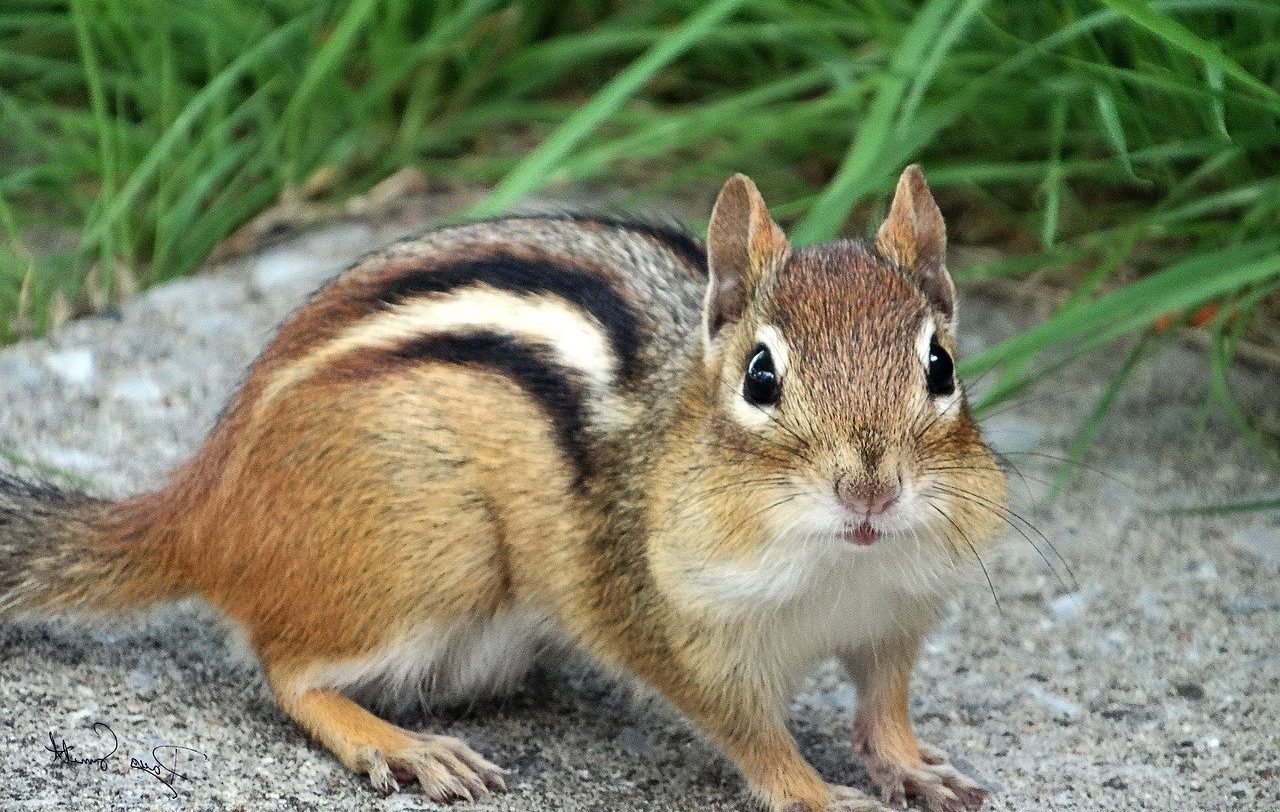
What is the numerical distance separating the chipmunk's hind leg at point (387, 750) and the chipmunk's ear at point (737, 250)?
0.84 meters

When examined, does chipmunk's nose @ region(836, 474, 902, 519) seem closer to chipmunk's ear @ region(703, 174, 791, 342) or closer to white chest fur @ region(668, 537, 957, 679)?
white chest fur @ region(668, 537, 957, 679)

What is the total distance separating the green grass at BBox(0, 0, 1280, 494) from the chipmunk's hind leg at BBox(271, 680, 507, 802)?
1110 mm

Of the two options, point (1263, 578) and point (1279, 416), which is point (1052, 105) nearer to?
point (1279, 416)

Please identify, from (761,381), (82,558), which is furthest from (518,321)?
(82,558)

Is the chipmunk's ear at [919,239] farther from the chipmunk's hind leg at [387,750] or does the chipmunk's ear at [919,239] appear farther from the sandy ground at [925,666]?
the chipmunk's hind leg at [387,750]

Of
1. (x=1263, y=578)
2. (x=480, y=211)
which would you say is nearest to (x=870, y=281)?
(x=480, y=211)

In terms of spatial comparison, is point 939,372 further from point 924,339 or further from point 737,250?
point 737,250

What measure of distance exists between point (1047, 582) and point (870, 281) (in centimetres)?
139

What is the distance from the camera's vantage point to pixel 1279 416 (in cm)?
453

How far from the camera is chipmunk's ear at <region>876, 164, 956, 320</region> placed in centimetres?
307

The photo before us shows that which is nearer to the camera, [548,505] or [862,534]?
[862,534]

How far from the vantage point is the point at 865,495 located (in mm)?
2621
